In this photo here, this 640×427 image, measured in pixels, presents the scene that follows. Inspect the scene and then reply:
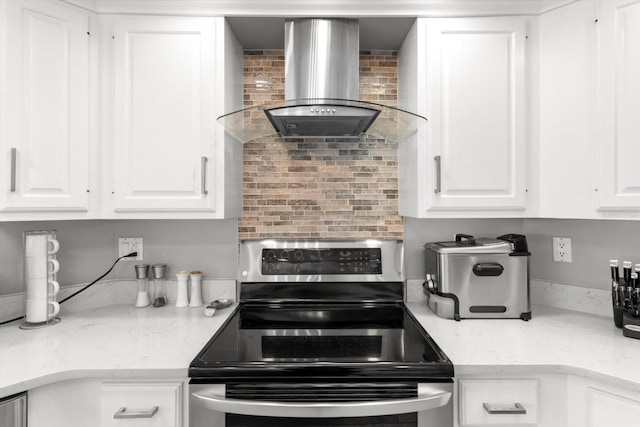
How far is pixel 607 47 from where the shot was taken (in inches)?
54.6

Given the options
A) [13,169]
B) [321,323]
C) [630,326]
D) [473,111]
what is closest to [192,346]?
[321,323]

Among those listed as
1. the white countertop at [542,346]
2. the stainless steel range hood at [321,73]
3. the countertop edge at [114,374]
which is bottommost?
the countertop edge at [114,374]

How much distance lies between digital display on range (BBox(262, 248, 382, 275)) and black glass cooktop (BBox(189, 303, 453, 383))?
0.18 meters

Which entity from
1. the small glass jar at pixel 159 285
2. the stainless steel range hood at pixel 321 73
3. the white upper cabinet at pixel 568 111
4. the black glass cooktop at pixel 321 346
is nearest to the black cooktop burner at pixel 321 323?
the black glass cooktop at pixel 321 346

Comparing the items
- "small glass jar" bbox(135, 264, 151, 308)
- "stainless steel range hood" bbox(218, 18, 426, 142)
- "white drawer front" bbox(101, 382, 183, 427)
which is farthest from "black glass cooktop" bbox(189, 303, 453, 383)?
"stainless steel range hood" bbox(218, 18, 426, 142)

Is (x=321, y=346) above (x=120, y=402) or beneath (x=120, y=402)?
above

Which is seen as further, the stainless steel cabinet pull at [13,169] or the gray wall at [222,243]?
the gray wall at [222,243]

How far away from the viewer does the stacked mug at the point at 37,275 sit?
1515 millimetres

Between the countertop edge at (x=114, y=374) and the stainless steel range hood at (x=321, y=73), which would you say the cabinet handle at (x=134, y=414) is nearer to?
the countertop edge at (x=114, y=374)

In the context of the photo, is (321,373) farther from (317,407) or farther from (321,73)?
(321,73)

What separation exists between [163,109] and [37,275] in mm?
895

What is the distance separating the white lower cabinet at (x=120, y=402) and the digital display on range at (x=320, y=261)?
2.58ft

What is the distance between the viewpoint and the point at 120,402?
45.3 inches

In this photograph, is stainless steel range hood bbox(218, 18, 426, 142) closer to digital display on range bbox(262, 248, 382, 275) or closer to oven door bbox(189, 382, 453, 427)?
digital display on range bbox(262, 248, 382, 275)
